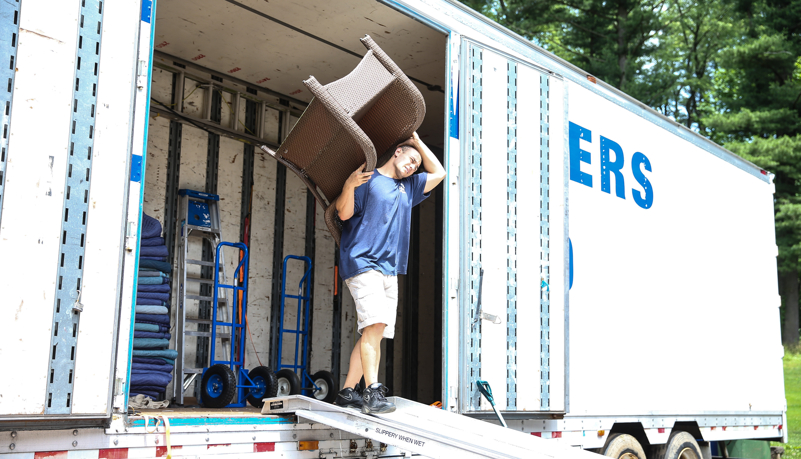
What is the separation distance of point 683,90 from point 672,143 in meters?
24.1

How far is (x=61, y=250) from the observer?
2.87 metres

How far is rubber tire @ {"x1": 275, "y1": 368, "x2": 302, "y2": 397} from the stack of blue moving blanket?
1.01 metres

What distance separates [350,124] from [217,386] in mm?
2993

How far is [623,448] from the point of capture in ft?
18.4

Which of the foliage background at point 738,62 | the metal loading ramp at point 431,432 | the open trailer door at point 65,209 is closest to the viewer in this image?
the open trailer door at point 65,209

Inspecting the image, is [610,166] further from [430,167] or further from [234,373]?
[234,373]

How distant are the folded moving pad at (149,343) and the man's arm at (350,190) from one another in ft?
6.24

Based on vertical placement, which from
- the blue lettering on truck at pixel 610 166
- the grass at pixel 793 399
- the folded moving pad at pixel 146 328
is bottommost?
the grass at pixel 793 399

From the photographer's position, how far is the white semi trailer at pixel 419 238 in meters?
2.88

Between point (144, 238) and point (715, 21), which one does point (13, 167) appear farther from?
point (715, 21)

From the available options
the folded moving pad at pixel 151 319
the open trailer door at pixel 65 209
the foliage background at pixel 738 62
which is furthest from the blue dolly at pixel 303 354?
the foliage background at pixel 738 62

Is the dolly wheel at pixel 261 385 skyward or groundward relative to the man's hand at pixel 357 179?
groundward

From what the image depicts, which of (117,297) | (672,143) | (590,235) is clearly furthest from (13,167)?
(672,143)

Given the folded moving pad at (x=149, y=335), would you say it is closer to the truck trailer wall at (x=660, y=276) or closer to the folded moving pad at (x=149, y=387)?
the folded moving pad at (x=149, y=387)
